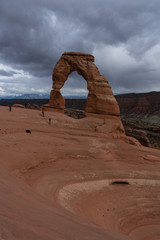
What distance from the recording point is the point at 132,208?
29.2ft

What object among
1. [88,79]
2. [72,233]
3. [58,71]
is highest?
[58,71]

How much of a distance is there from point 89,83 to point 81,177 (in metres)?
12.1

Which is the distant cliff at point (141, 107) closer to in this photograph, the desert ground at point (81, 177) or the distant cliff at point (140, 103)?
the distant cliff at point (140, 103)

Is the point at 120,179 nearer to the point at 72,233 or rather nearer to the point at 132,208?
the point at 132,208

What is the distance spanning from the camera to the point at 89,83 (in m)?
19.7

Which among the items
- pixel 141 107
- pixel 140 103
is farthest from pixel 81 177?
pixel 140 103

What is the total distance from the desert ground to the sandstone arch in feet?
15.4

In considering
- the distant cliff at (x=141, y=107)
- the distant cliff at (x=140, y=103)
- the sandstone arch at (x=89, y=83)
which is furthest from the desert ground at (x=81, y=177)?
the distant cliff at (x=140, y=103)

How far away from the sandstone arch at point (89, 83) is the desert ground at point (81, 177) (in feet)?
15.4

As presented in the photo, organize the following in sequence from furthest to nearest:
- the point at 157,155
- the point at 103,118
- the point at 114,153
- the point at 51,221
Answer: the point at 103,118 → the point at 157,155 → the point at 114,153 → the point at 51,221

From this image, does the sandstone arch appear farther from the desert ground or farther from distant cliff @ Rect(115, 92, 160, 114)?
distant cliff @ Rect(115, 92, 160, 114)

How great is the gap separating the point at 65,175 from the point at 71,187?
101cm

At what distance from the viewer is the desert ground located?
247 inches

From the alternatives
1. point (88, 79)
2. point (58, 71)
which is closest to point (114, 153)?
point (88, 79)
